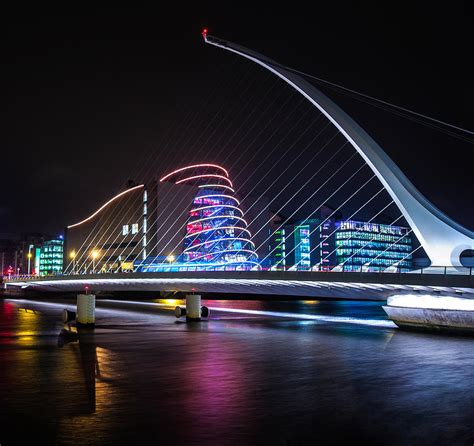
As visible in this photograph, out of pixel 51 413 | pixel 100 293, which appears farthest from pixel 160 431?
pixel 100 293

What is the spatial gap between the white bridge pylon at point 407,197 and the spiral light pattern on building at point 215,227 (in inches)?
1648

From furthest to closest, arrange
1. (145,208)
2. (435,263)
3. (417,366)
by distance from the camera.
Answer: (145,208) → (435,263) → (417,366)

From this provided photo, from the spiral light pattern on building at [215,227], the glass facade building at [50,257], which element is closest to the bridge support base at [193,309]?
the spiral light pattern on building at [215,227]

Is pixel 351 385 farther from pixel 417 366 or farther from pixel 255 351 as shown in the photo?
pixel 255 351

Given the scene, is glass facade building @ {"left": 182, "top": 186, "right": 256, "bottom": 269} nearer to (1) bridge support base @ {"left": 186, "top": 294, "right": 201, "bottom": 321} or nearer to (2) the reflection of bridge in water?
(2) the reflection of bridge in water

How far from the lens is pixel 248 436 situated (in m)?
6.34

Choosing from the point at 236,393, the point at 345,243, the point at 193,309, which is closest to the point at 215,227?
the point at 193,309

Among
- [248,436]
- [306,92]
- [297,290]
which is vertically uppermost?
[306,92]

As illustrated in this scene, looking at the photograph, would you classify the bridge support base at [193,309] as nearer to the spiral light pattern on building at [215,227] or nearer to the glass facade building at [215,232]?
the spiral light pattern on building at [215,227]

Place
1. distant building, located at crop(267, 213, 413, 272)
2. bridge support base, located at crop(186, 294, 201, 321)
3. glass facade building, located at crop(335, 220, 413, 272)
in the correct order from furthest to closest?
distant building, located at crop(267, 213, 413, 272) < glass facade building, located at crop(335, 220, 413, 272) < bridge support base, located at crop(186, 294, 201, 321)

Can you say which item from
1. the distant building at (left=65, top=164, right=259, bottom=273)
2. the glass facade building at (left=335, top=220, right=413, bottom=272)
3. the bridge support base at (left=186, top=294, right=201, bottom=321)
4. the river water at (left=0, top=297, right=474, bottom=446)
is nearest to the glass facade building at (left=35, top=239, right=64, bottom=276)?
the distant building at (left=65, top=164, right=259, bottom=273)

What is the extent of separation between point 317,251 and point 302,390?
141 m

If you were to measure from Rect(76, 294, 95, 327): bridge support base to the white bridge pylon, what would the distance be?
1443 cm

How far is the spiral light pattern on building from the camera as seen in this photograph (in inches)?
3113
